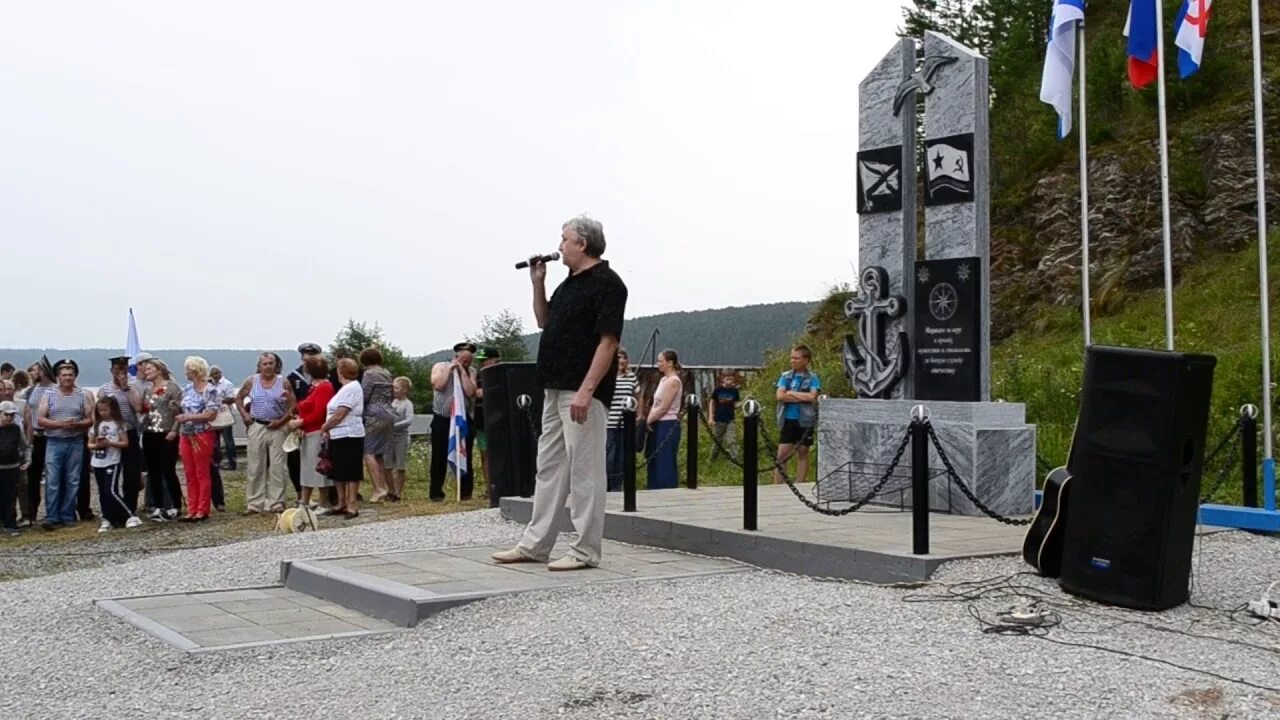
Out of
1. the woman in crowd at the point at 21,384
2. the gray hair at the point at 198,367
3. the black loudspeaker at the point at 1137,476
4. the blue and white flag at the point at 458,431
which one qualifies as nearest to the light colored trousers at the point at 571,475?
the black loudspeaker at the point at 1137,476

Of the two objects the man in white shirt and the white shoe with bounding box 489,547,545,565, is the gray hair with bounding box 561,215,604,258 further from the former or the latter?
the man in white shirt

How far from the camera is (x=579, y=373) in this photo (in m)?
8.00

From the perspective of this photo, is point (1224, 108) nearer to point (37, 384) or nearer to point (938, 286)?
point (938, 286)

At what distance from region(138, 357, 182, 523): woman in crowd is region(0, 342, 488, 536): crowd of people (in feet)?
0.04

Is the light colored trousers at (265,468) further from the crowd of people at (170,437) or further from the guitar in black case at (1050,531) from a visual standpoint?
the guitar in black case at (1050,531)

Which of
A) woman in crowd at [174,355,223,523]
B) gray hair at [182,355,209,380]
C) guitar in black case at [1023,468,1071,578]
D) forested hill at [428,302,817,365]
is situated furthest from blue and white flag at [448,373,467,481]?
forested hill at [428,302,817,365]

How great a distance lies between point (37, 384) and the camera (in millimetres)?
16156

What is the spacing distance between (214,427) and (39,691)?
931 centimetres

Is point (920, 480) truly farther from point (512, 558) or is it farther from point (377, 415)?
point (377, 415)

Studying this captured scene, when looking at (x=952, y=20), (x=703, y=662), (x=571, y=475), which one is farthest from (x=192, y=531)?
(x=952, y=20)

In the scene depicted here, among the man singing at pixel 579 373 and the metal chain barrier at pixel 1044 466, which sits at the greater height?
the man singing at pixel 579 373

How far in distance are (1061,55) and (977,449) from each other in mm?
5101

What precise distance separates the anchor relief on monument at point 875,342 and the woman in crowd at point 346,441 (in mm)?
5386

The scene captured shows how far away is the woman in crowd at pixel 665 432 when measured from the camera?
14328mm
